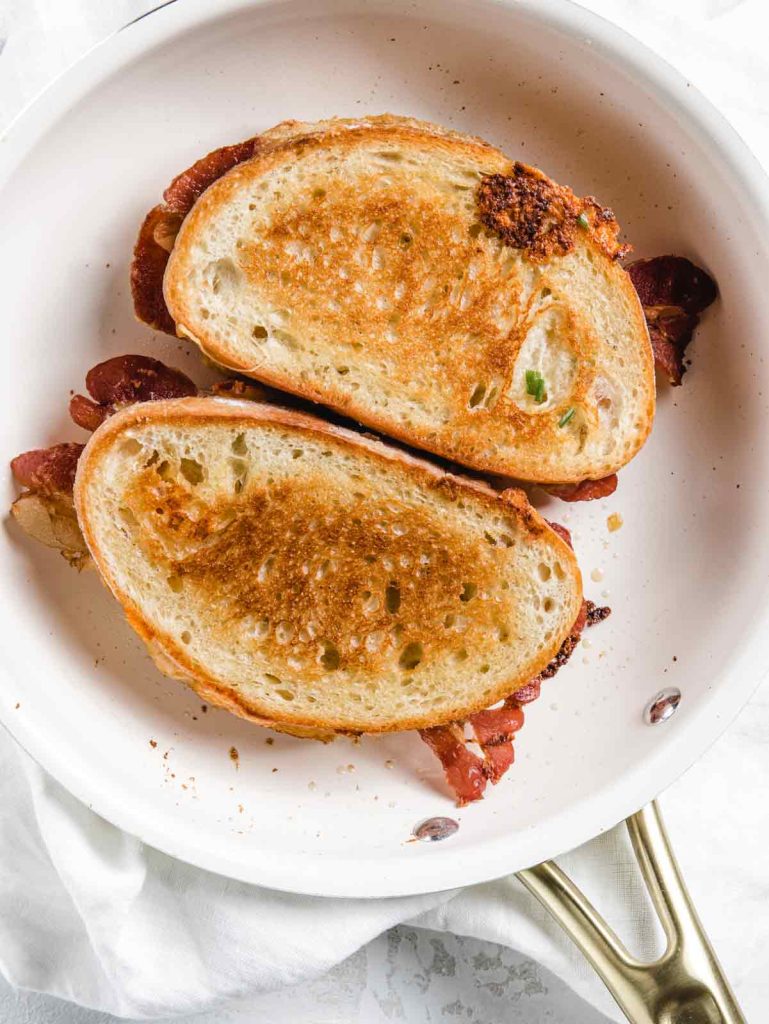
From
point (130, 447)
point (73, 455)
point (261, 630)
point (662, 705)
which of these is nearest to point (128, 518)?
point (130, 447)

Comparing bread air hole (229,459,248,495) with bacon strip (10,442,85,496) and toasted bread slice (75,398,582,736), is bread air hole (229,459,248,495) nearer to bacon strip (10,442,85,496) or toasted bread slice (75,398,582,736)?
toasted bread slice (75,398,582,736)

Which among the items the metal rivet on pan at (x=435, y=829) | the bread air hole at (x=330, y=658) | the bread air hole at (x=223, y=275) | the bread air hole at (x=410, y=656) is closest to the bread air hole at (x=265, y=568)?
the bread air hole at (x=330, y=658)

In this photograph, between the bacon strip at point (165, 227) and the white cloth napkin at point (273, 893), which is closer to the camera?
the bacon strip at point (165, 227)

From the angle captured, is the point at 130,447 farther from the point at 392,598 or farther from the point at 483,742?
the point at 483,742

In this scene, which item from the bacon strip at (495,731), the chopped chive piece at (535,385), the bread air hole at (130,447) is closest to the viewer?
the bread air hole at (130,447)

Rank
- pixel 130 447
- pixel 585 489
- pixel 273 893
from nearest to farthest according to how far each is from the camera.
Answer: pixel 130 447 → pixel 585 489 → pixel 273 893

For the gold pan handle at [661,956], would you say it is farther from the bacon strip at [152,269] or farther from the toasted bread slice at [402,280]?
the bacon strip at [152,269]

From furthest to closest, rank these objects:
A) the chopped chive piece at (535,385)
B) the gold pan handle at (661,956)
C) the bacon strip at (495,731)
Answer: the bacon strip at (495,731) < the gold pan handle at (661,956) < the chopped chive piece at (535,385)
